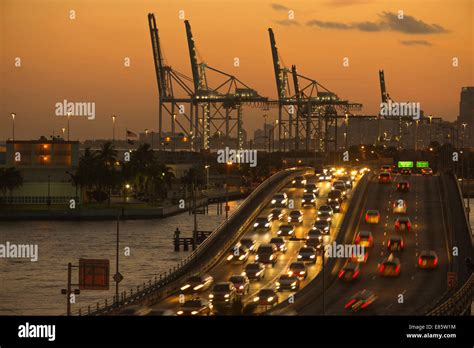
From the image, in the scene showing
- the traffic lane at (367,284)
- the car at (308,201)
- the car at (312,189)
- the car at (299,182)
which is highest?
the car at (299,182)

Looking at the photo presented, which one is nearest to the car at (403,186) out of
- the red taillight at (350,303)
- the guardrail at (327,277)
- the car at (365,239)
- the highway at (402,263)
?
the highway at (402,263)

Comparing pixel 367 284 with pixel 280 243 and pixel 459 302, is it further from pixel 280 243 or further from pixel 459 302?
pixel 280 243

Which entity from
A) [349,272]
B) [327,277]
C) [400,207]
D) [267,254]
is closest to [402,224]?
[400,207]

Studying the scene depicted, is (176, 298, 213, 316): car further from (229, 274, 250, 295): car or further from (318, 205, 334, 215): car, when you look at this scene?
(318, 205, 334, 215): car

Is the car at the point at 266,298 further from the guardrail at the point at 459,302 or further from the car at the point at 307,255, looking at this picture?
the car at the point at 307,255
